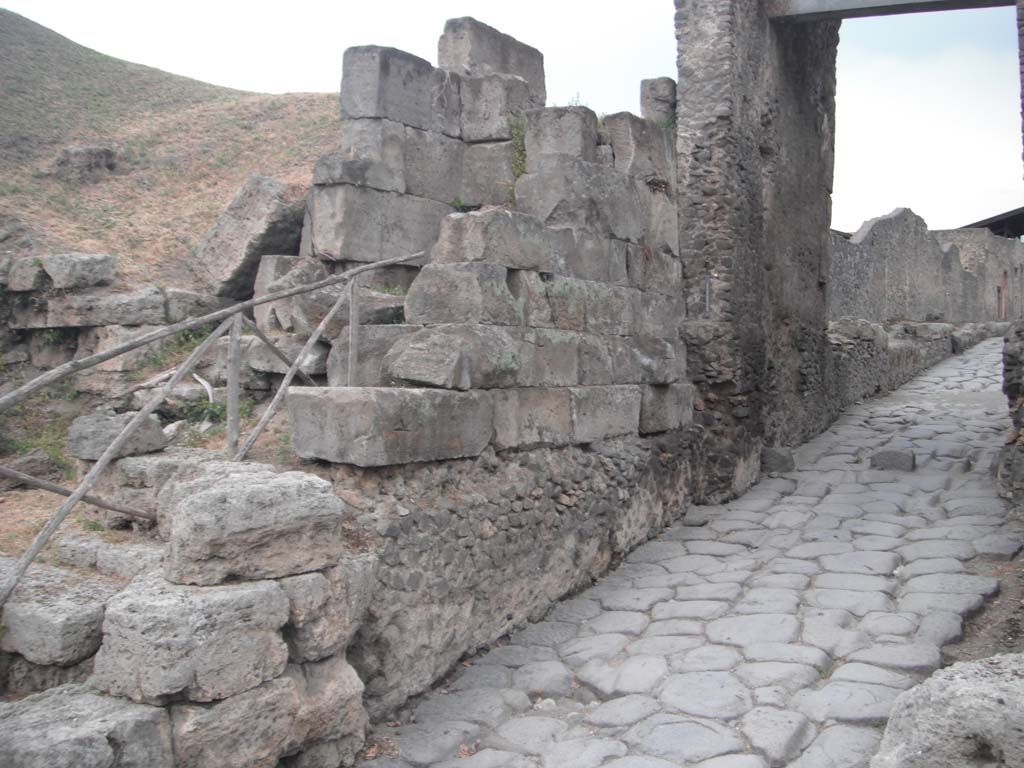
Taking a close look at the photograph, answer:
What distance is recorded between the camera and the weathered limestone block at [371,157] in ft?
23.8

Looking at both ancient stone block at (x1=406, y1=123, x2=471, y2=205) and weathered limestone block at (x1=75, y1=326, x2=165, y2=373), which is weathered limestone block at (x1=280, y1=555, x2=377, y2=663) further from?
ancient stone block at (x1=406, y1=123, x2=471, y2=205)

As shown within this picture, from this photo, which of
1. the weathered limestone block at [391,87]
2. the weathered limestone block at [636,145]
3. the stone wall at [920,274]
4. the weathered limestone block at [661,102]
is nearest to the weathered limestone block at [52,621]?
the weathered limestone block at [391,87]

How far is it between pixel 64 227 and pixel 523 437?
4.92 metres

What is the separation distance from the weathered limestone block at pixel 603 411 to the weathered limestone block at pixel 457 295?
3.51 feet

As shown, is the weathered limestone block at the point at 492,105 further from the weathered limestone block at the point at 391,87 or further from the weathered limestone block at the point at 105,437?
the weathered limestone block at the point at 105,437

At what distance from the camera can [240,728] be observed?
381 cm

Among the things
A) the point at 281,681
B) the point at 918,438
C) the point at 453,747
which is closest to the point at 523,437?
the point at 453,747

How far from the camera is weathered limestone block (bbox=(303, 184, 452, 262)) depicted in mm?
7199

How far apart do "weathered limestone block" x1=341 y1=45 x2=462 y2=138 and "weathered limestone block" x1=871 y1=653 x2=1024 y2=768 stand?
19.0ft

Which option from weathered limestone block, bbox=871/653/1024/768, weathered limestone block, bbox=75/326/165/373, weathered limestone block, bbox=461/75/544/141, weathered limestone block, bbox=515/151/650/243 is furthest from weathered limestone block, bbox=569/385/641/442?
weathered limestone block, bbox=871/653/1024/768

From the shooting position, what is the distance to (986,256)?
2961cm

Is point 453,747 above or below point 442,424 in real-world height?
below

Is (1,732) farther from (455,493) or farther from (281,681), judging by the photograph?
(455,493)

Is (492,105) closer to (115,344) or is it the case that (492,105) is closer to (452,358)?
(452,358)
